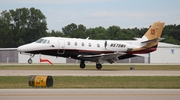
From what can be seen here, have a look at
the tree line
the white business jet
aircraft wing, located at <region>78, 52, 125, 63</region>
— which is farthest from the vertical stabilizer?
the tree line

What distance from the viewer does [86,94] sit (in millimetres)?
18984

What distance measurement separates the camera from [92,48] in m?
44.8

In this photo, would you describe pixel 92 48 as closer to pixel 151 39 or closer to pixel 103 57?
pixel 103 57

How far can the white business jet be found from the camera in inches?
1686

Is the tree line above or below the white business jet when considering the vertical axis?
above

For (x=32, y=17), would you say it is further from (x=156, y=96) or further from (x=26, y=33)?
(x=156, y=96)

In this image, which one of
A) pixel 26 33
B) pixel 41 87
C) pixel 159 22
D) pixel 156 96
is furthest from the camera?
pixel 26 33

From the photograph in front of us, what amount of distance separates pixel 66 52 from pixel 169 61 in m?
33.1

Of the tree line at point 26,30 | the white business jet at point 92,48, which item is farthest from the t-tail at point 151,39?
the tree line at point 26,30

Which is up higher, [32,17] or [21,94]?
[32,17]

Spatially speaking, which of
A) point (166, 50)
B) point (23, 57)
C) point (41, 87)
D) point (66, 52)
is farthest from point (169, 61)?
point (41, 87)

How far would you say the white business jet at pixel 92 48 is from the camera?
4281cm

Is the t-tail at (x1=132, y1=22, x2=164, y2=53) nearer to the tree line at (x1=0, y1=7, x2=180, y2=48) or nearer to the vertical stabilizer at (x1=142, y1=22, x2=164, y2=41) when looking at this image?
the vertical stabilizer at (x1=142, y1=22, x2=164, y2=41)

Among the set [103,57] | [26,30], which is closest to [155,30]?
[103,57]
